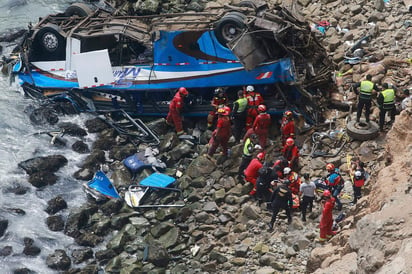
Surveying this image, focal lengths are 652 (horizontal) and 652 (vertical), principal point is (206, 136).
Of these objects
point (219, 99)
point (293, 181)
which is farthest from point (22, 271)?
point (219, 99)

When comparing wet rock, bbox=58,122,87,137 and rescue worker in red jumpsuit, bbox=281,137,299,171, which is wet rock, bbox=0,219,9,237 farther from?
rescue worker in red jumpsuit, bbox=281,137,299,171

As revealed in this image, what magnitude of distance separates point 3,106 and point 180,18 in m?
5.50

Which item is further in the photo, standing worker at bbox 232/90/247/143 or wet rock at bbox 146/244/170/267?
standing worker at bbox 232/90/247/143

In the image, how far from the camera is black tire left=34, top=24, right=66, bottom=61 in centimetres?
1662

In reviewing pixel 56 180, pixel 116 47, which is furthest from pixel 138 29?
pixel 56 180

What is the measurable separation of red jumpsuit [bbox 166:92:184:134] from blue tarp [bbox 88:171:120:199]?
229 cm

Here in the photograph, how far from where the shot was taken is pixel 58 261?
12.7m

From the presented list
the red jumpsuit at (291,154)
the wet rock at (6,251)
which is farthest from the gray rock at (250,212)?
the wet rock at (6,251)

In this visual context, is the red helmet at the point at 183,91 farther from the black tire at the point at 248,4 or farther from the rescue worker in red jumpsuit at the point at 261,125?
the black tire at the point at 248,4

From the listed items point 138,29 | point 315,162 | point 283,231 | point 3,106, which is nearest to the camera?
point 283,231

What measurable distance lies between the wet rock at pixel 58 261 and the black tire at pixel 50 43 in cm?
594

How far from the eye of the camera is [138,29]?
15.9 m

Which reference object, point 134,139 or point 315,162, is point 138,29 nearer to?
point 134,139

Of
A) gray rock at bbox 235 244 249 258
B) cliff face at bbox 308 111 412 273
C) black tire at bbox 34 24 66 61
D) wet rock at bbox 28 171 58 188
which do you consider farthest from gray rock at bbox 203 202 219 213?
black tire at bbox 34 24 66 61
